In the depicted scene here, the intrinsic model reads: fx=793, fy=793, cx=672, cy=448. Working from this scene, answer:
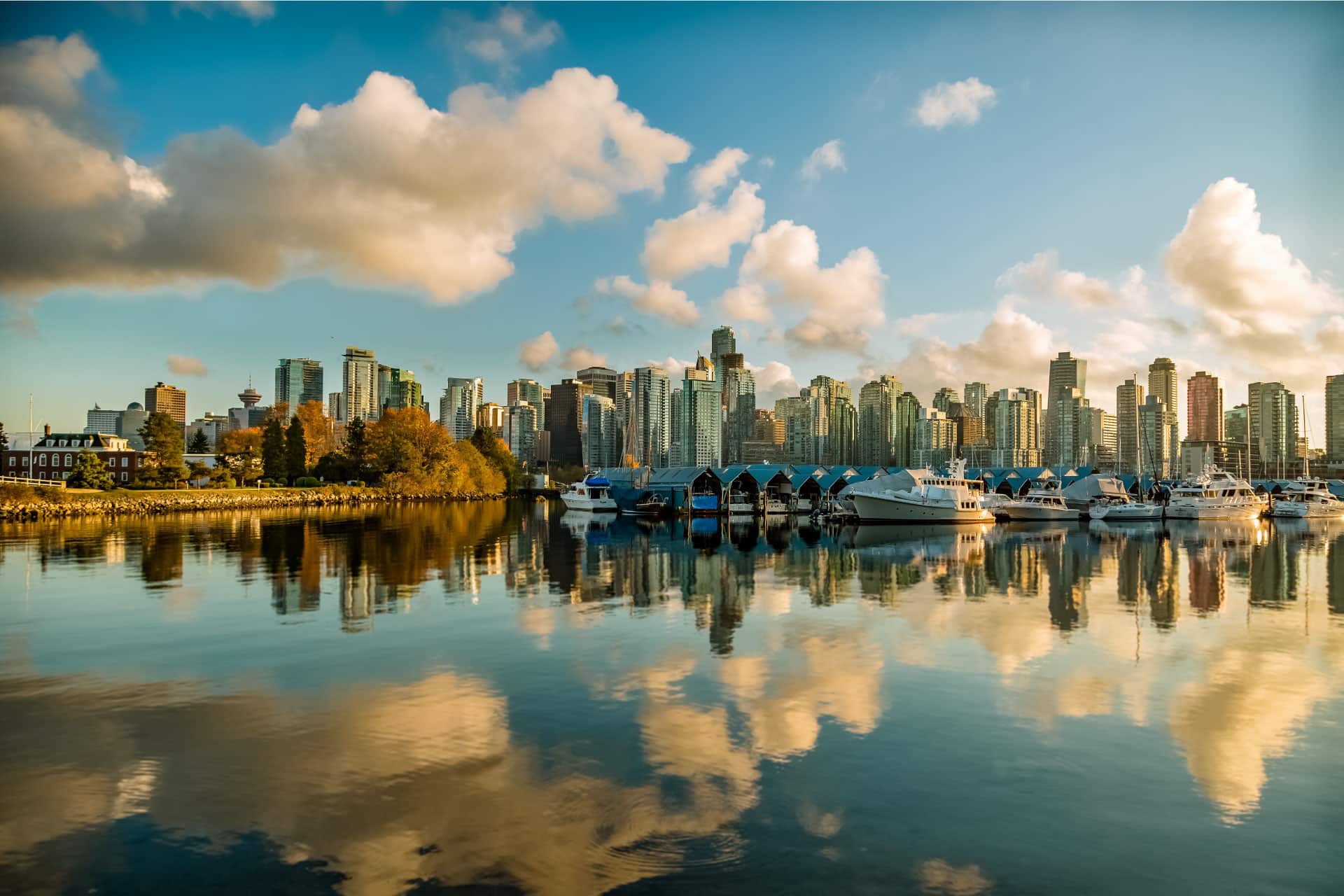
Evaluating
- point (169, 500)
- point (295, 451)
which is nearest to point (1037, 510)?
point (169, 500)

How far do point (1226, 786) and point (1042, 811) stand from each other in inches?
127

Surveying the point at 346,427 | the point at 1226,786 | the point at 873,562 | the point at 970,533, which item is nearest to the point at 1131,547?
the point at 970,533

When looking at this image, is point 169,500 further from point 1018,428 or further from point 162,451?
point 1018,428

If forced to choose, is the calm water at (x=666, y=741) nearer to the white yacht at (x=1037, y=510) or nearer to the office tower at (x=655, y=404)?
the white yacht at (x=1037, y=510)

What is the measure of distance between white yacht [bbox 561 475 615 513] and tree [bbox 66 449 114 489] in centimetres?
5202

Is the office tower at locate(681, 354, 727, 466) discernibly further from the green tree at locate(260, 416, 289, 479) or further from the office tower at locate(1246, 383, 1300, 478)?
the office tower at locate(1246, 383, 1300, 478)

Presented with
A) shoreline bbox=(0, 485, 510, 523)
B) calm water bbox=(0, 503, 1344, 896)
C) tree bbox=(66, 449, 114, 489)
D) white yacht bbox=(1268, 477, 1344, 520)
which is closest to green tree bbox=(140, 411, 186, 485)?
tree bbox=(66, 449, 114, 489)

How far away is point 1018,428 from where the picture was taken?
638 ft

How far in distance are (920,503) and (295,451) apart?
8837 centimetres

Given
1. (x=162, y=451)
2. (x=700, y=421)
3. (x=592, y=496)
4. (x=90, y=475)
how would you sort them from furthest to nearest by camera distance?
(x=700, y=421) → (x=162, y=451) → (x=592, y=496) → (x=90, y=475)

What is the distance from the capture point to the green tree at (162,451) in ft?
318

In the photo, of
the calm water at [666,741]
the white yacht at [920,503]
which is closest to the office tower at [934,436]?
the white yacht at [920,503]

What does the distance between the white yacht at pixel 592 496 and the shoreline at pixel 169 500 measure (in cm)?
3306

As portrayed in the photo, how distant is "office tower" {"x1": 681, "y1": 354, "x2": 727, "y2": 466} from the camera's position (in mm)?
166750
